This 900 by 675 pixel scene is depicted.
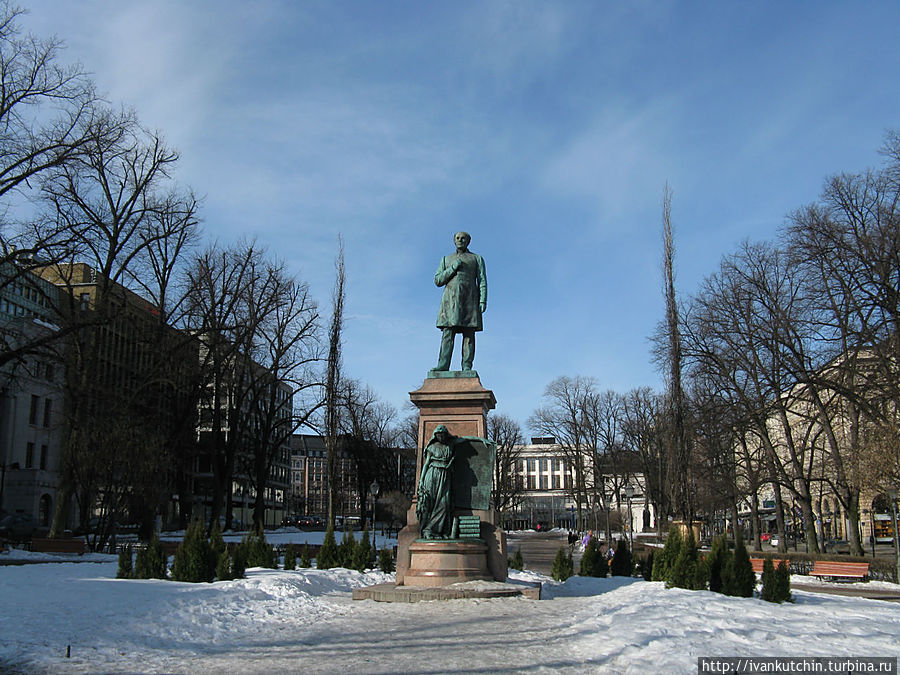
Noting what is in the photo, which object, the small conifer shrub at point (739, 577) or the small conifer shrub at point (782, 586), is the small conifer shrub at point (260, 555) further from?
the small conifer shrub at point (782, 586)

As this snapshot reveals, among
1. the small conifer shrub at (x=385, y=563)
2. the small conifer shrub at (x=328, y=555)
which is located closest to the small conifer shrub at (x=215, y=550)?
the small conifer shrub at (x=328, y=555)

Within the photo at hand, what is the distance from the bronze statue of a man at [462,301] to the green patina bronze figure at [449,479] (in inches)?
80.6

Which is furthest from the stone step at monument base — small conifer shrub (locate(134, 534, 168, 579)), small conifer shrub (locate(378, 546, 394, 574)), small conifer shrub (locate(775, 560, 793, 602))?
small conifer shrub (locate(378, 546, 394, 574))

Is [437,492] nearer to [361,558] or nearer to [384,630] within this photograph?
[384,630]

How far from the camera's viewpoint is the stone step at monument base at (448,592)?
12.2 metres

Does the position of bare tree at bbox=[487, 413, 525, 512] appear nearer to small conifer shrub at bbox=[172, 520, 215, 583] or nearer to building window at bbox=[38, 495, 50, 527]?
building window at bbox=[38, 495, 50, 527]

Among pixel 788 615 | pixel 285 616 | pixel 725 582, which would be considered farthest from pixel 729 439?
pixel 285 616

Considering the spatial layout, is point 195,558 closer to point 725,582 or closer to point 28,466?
point 725,582

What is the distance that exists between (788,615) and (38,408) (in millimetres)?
57647

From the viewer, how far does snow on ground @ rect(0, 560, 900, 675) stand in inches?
299

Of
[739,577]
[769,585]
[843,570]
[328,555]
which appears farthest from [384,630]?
[843,570]

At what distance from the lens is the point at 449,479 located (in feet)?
45.5

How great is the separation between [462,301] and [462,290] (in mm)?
232

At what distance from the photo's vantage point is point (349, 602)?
12664 mm
